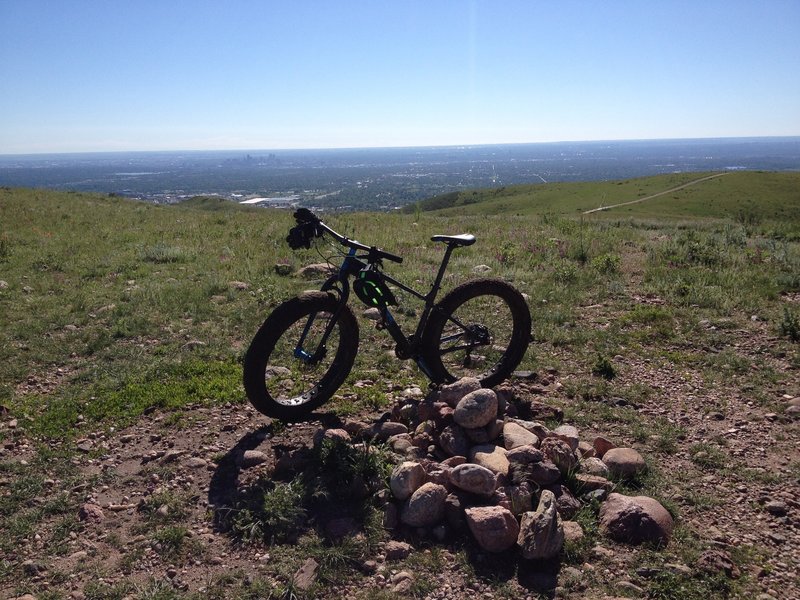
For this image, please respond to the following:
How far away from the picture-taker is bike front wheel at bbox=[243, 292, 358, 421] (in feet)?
17.0

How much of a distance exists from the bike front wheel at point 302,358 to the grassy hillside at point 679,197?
5993cm

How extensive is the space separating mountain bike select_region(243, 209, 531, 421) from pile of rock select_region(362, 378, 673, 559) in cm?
80

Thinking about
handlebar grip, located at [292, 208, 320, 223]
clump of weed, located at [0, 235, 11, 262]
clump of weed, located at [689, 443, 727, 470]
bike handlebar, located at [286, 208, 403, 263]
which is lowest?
clump of weed, located at [689, 443, 727, 470]

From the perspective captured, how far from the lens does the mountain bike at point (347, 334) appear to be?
209 inches

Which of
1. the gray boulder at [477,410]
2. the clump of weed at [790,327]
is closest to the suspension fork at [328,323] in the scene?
the gray boulder at [477,410]

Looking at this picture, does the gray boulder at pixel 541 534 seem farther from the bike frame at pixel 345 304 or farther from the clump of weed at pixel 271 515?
the bike frame at pixel 345 304

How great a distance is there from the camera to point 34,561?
3787mm

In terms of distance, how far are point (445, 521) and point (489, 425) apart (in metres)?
1.11

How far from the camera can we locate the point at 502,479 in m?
4.30

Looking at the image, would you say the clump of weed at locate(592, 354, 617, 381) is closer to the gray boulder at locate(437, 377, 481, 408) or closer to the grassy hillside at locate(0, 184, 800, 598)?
the grassy hillside at locate(0, 184, 800, 598)

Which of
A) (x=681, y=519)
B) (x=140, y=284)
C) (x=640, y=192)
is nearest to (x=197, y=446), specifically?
(x=681, y=519)

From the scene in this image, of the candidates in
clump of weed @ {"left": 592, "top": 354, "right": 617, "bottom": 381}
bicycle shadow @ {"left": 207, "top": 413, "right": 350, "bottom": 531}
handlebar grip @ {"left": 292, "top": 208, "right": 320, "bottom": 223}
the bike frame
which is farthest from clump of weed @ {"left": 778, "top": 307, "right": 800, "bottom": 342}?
handlebar grip @ {"left": 292, "top": 208, "right": 320, "bottom": 223}

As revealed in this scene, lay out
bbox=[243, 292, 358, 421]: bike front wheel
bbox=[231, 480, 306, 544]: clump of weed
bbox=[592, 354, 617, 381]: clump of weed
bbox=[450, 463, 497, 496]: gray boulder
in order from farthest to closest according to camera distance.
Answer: bbox=[592, 354, 617, 381]: clump of weed < bbox=[243, 292, 358, 421]: bike front wheel < bbox=[450, 463, 497, 496]: gray boulder < bbox=[231, 480, 306, 544]: clump of weed

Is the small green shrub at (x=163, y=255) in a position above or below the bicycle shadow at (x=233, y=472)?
above
